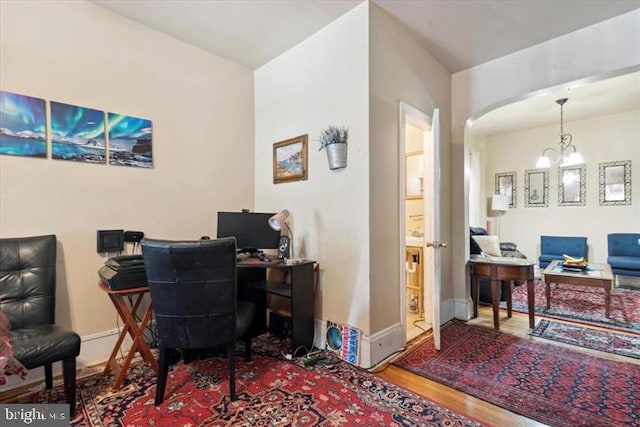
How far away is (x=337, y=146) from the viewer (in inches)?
97.0

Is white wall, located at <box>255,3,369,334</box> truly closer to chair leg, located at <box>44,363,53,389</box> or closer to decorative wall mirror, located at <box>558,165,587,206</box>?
chair leg, located at <box>44,363,53,389</box>

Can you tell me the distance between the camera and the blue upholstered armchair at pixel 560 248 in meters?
5.38

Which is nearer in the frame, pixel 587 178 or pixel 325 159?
pixel 325 159

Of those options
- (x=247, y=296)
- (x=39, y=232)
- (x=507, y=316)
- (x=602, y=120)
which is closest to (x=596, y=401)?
(x=507, y=316)

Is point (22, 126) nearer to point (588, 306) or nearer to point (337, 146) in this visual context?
point (337, 146)

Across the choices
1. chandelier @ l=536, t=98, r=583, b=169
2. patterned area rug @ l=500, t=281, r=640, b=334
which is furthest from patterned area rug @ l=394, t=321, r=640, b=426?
chandelier @ l=536, t=98, r=583, b=169

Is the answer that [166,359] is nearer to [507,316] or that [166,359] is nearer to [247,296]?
[247,296]

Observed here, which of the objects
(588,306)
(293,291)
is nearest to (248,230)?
(293,291)

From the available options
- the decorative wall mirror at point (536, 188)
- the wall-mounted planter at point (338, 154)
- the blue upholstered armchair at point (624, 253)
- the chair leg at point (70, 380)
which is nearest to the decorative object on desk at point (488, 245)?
the blue upholstered armchair at point (624, 253)

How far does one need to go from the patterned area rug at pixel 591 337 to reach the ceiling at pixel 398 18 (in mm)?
2756

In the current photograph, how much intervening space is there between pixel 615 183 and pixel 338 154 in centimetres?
557

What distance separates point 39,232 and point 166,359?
1.33 m

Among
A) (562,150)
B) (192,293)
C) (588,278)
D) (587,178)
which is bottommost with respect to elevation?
(588,278)

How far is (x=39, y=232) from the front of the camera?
7.05 feet
